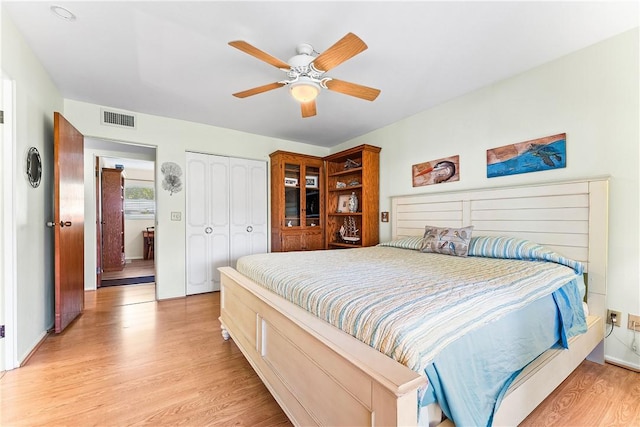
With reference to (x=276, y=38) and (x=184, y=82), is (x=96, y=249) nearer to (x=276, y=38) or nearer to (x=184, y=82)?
(x=184, y=82)

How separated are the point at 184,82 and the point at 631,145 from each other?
3.64 m

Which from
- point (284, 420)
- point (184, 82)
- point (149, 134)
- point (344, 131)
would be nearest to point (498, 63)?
point (344, 131)

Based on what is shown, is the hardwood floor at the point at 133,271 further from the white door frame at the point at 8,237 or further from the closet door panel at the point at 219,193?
the white door frame at the point at 8,237

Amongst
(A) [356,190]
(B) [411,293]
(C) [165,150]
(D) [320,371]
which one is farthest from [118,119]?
(B) [411,293]

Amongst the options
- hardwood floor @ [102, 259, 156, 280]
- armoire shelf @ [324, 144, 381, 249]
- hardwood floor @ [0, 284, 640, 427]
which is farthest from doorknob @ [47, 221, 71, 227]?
armoire shelf @ [324, 144, 381, 249]

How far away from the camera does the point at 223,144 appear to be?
402 cm

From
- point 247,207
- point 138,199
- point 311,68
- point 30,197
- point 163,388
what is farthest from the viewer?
point 138,199

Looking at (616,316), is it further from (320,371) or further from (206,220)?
(206,220)

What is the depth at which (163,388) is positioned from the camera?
1.70 m

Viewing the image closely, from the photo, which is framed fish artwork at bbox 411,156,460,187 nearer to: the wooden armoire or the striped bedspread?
the striped bedspread

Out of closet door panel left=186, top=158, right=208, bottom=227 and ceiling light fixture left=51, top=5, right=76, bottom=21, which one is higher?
ceiling light fixture left=51, top=5, right=76, bottom=21

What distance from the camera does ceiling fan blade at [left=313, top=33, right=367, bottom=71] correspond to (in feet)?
5.07

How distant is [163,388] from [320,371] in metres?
1.22

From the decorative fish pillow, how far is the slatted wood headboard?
0.34m
